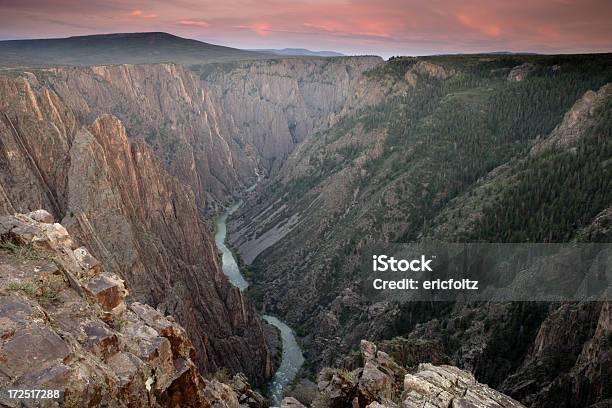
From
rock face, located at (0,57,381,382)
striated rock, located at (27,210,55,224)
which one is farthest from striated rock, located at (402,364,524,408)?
rock face, located at (0,57,381,382)

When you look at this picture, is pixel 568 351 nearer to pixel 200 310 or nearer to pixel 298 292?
pixel 200 310

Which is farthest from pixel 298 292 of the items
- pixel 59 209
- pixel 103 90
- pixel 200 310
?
pixel 103 90

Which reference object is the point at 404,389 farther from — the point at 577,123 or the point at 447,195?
the point at 577,123

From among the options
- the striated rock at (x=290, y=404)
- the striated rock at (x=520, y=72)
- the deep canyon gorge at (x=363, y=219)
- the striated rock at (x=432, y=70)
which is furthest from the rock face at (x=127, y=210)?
the striated rock at (x=520, y=72)

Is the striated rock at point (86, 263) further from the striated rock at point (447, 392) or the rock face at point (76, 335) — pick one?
the striated rock at point (447, 392)

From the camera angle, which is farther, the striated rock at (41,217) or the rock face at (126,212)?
the rock face at (126,212)

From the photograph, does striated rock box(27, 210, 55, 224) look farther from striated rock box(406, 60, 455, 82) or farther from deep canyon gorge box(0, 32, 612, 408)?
striated rock box(406, 60, 455, 82)
